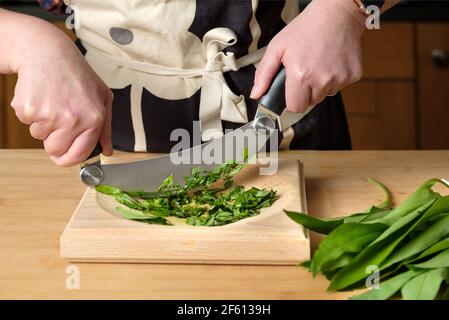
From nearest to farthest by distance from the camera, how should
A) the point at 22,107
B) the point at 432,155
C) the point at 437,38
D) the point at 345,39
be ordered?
the point at 22,107 < the point at 345,39 < the point at 432,155 < the point at 437,38

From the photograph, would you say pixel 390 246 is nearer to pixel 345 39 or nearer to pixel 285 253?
pixel 285 253

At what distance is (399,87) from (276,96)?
1.40 m

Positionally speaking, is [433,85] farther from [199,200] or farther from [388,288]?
[388,288]

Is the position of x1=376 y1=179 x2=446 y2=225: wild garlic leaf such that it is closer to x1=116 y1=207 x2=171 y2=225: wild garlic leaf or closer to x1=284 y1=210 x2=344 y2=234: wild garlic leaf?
x1=284 y1=210 x2=344 y2=234: wild garlic leaf

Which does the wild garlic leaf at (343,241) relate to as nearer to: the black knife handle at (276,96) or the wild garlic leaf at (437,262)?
the wild garlic leaf at (437,262)

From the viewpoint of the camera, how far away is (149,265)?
103 centimetres

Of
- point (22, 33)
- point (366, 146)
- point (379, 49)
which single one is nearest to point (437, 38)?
point (379, 49)

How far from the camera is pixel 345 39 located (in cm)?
127

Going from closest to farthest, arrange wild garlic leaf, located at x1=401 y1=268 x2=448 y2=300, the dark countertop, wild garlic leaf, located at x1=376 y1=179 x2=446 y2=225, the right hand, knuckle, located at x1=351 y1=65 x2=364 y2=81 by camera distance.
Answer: wild garlic leaf, located at x1=401 y1=268 x2=448 y2=300 < wild garlic leaf, located at x1=376 y1=179 x2=446 y2=225 < the right hand < knuckle, located at x1=351 y1=65 x2=364 y2=81 < the dark countertop

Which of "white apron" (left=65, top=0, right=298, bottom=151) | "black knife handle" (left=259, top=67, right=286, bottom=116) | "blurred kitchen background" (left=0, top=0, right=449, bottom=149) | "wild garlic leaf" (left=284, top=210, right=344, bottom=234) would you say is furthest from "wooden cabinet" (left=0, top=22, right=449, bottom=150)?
"wild garlic leaf" (left=284, top=210, right=344, bottom=234)

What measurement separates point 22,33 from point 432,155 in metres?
0.69

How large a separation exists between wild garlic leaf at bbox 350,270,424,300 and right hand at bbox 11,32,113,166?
0.46 meters

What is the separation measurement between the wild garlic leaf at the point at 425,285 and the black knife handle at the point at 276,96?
15.3 inches

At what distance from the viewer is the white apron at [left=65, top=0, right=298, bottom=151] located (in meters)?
1.41
